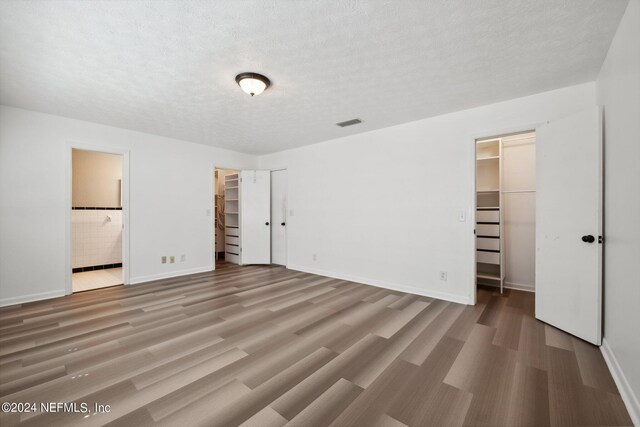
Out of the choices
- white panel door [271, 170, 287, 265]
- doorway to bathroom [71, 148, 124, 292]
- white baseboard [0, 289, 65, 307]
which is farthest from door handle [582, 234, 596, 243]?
doorway to bathroom [71, 148, 124, 292]

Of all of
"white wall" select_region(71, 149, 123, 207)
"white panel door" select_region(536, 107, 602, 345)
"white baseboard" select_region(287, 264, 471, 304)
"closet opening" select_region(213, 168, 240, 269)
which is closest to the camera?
"white panel door" select_region(536, 107, 602, 345)

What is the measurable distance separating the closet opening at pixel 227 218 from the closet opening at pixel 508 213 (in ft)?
16.5

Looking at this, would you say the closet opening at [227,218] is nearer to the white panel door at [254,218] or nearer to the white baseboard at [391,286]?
the white panel door at [254,218]

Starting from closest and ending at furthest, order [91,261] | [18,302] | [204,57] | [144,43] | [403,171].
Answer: [144,43], [204,57], [18,302], [403,171], [91,261]

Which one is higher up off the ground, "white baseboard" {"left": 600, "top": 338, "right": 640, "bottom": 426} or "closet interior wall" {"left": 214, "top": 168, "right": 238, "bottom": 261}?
"closet interior wall" {"left": 214, "top": 168, "right": 238, "bottom": 261}

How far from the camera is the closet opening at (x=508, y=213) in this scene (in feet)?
13.4

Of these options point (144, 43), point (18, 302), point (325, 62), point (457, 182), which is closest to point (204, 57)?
point (144, 43)

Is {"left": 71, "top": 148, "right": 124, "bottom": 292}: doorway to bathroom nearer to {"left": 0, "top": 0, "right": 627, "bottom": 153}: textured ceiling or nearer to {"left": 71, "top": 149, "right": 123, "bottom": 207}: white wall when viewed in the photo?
{"left": 71, "top": 149, "right": 123, "bottom": 207}: white wall

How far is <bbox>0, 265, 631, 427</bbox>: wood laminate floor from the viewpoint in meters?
1.52

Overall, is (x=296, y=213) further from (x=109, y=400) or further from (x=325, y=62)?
(x=109, y=400)

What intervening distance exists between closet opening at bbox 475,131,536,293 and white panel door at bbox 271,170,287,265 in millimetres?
3781

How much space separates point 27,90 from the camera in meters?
2.92

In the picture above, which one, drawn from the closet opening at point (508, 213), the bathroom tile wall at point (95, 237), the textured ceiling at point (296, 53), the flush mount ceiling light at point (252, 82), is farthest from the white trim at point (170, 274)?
the closet opening at point (508, 213)

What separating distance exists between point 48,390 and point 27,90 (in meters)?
3.15
